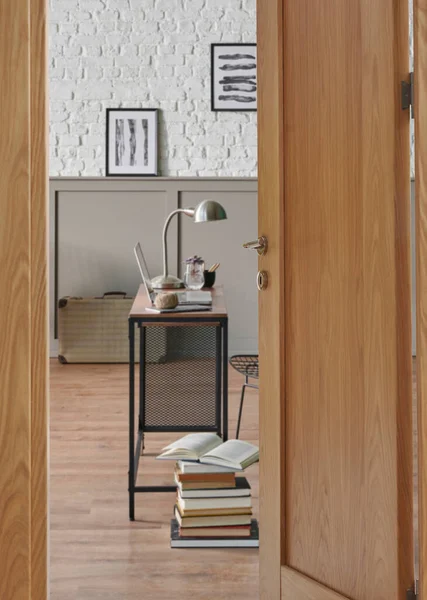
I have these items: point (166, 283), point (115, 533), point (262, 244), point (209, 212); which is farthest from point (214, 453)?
point (166, 283)

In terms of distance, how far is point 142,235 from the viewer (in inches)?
258

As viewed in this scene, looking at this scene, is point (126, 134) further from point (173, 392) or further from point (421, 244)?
point (421, 244)

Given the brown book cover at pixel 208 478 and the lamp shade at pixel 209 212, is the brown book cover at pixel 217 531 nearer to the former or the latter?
the brown book cover at pixel 208 478

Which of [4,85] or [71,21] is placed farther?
[71,21]

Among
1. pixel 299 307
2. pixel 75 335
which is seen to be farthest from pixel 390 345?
pixel 75 335

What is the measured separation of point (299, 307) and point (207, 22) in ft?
17.0

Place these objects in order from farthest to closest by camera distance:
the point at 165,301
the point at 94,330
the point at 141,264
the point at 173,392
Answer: the point at 94,330, the point at 141,264, the point at 173,392, the point at 165,301

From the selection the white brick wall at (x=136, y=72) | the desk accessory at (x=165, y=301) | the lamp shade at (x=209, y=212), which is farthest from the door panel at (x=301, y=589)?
the white brick wall at (x=136, y=72)

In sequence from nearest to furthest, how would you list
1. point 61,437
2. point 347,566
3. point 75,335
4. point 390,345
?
point 390,345, point 347,566, point 61,437, point 75,335

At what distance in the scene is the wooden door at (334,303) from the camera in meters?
1.74

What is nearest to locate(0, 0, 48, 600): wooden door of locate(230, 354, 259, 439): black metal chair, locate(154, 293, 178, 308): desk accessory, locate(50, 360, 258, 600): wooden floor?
locate(50, 360, 258, 600): wooden floor

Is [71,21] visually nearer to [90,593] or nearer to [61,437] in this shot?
[61,437]

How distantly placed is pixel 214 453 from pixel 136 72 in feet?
14.9

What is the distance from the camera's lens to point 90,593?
2.34m
